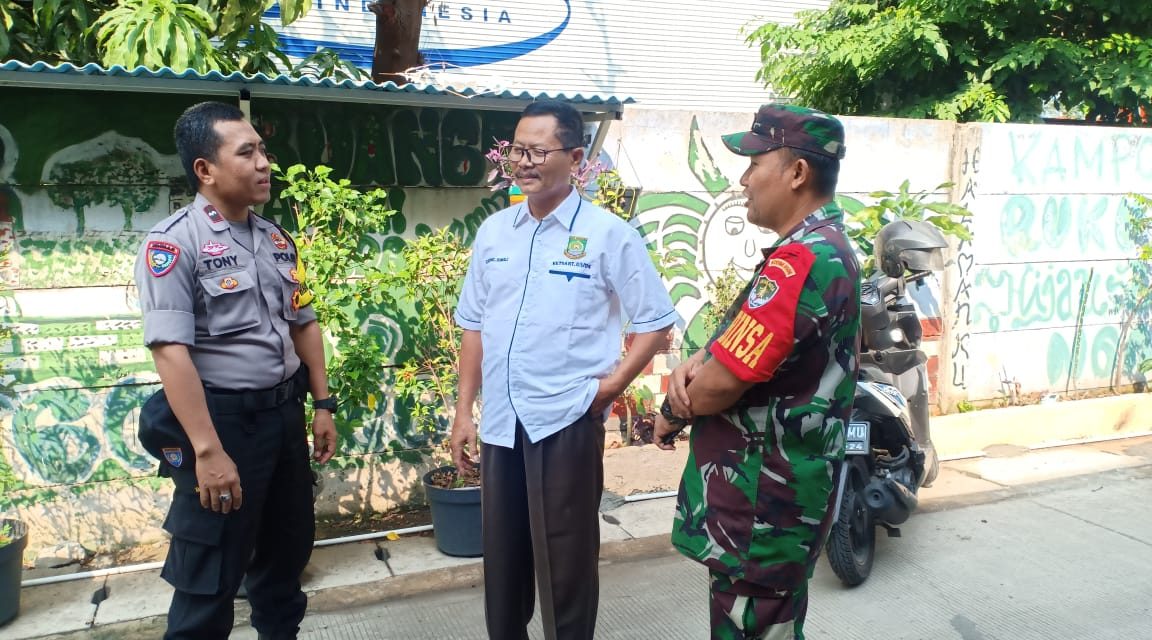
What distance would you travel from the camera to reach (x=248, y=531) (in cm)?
252

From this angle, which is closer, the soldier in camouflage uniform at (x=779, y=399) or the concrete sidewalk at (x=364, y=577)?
the soldier in camouflage uniform at (x=779, y=399)

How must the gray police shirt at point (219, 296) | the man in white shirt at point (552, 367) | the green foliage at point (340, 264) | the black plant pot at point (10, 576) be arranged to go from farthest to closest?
the green foliage at point (340, 264) → the black plant pot at point (10, 576) → the man in white shirt at point (552, 367) → the gray police shirt at point (219, 296)

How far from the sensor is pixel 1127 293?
6906mm

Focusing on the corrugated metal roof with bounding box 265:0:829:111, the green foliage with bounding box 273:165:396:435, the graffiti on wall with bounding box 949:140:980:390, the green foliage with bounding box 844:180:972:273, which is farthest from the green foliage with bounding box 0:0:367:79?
the graffiti on wall with bounding box 949:140:980:390

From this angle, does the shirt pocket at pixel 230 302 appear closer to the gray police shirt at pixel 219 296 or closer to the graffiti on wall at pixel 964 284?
the gray police shirt at pixel 219 296

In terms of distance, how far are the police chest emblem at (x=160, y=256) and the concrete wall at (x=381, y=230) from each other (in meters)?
1.99

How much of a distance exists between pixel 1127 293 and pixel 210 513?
7.09m

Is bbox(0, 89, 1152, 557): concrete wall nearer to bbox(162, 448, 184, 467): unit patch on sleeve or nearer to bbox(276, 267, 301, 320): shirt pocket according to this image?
bbox(276, 267, 301, 320): shirt pocket

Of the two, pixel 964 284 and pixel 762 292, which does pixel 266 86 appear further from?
pixel 964 284

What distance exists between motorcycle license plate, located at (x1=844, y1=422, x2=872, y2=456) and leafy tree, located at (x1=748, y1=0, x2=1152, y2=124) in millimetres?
6028

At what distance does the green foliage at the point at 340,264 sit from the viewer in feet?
12.7

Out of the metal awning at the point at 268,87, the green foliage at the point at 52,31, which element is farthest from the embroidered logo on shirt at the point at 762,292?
the green foliage at the point at 52,31

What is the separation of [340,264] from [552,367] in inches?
68.1

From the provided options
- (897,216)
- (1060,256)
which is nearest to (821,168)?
(897,216)
